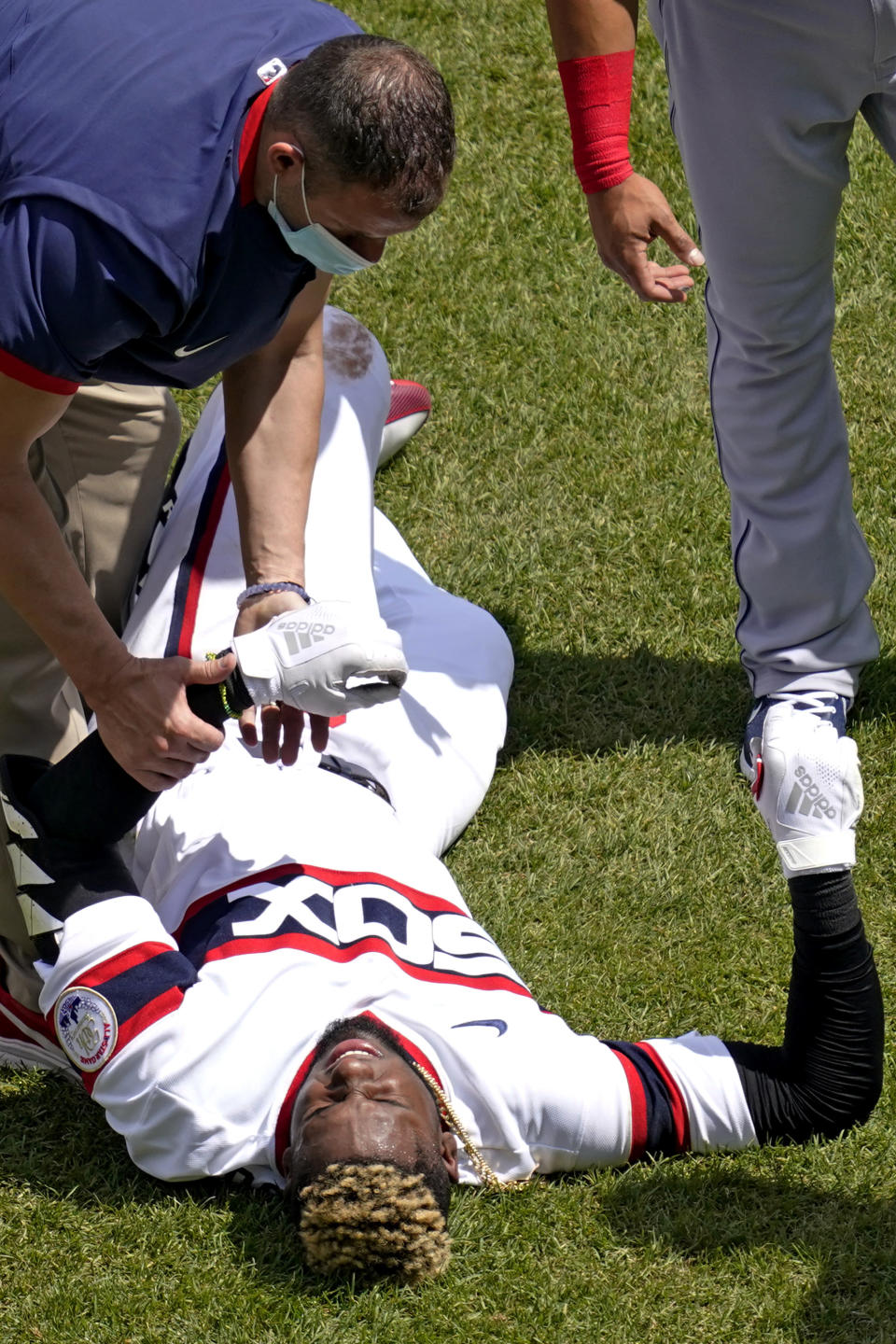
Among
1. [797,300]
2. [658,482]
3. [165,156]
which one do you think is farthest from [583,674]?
[165,156]

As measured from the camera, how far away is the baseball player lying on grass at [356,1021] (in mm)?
2666

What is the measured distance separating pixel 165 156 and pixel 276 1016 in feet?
4.98

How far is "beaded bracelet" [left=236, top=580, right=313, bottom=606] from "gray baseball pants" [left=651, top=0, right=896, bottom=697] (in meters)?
0.91

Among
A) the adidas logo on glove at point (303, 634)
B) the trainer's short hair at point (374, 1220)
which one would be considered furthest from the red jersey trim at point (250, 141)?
the trainer's short hair at point (374, 1220)

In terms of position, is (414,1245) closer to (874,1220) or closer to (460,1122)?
(460,1122)

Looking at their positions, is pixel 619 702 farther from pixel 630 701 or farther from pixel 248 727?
pixel 248 727

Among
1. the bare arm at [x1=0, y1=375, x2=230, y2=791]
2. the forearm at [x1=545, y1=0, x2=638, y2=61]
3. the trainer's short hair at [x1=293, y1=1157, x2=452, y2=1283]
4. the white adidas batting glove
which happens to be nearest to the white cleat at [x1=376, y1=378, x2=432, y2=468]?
the forearm at [x1=545, y1=0, x2=638, y2=61]

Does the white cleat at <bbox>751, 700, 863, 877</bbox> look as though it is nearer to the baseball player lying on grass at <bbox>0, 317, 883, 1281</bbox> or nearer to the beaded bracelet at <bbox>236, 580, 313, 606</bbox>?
the baseball player lying on grass at <bbox>0, 317, 883, 1281</bbox>

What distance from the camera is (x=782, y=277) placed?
281 cm

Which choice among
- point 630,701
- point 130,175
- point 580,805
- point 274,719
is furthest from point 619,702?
point 130,175

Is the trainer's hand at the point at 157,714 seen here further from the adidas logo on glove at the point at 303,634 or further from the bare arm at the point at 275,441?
the bare arm at the point at 275,441

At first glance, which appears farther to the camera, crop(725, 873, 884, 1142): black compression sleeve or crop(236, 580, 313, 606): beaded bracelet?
crop(236, 580, 313, 606): beaded bracelet

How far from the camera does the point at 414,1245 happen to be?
2.59 metres

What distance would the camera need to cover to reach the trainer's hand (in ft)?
8.70
